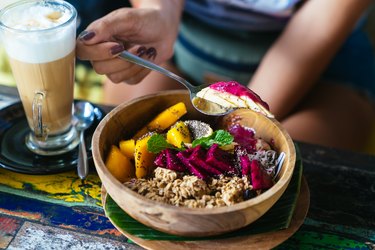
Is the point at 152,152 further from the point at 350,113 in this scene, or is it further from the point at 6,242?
the point at 350,113

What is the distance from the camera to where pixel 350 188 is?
0.88 meters

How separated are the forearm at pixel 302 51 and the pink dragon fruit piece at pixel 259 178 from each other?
0.54 m

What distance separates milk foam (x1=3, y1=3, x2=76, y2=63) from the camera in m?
0.81

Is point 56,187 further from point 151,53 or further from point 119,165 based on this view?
point 151,53

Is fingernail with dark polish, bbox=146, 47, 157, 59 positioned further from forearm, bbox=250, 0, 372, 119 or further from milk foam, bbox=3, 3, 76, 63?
forearm, bbox=250, 0, 372, 119

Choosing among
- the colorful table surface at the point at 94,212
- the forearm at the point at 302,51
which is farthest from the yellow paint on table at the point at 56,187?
the forearm at the point at 302,51

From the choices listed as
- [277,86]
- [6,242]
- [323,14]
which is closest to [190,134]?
[6,242]

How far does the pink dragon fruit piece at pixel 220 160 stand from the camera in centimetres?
73

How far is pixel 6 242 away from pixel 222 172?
347 mm

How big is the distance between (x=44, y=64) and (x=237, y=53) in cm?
68

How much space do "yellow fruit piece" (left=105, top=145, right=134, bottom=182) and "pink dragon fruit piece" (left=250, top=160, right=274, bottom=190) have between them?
0.20 meters

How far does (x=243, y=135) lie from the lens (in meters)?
0.83

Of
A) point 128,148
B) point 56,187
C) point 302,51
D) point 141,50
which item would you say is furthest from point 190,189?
point 302,51

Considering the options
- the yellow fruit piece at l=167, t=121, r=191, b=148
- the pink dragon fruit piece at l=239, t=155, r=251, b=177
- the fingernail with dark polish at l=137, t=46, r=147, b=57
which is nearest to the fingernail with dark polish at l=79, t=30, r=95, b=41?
the fingernail with dark polish at l=137, t=46, r=147, b=57
